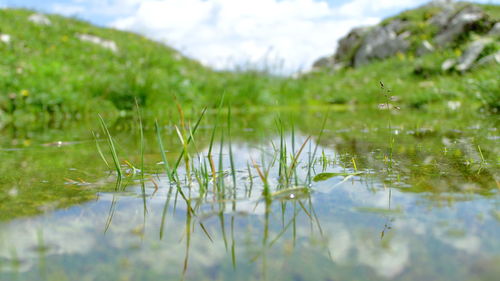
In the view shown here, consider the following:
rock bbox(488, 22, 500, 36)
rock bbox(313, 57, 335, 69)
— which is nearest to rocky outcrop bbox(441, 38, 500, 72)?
rock bbox(488, 22, 500, 36)

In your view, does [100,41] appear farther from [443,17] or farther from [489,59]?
[443,17]

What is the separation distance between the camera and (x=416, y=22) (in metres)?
17.0

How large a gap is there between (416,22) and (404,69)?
579 centimetres

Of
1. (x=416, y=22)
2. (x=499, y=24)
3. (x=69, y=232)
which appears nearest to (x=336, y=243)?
(x=69, y=232)

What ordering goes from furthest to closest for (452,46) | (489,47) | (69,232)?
(452,46) < (489,47) < (69,232)

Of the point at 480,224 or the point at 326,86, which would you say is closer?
the point at 480,224

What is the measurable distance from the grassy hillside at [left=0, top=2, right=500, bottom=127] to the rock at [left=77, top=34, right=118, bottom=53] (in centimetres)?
20

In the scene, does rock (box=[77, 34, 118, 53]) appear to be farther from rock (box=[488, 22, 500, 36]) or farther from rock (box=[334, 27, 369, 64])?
rock (box=[488, 22, 500, 36])

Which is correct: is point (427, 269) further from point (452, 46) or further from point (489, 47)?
point (452, 46)

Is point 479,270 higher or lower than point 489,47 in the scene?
lower

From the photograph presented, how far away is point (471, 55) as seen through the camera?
30.9 feet

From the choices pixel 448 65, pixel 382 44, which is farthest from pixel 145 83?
pixel 382 44

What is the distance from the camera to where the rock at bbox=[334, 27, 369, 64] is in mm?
19625

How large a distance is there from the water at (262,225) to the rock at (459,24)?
14.3m
